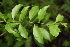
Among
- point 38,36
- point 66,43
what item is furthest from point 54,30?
point 66,43

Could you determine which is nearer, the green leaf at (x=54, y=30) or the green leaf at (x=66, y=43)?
the green leaf at (x=54, y=30)

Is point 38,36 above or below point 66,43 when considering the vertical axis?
above

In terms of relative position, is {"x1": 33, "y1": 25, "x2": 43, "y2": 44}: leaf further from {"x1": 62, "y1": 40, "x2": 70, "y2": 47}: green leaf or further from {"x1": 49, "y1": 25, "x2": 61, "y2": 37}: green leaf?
{"x1": 62, "y1": 40, "x2": 70, "y2": 47}: green leaf

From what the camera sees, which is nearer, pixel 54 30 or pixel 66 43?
pixel 54 30

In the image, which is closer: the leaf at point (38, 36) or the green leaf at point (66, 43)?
the leaf at point (38, 36)

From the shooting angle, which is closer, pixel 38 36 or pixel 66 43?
pixel 38 36

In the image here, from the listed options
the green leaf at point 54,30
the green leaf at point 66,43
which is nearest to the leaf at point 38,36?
the green leaf at point 54,30

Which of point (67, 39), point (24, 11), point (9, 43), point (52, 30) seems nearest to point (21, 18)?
point (24, 11)

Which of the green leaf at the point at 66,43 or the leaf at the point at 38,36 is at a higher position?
the leaf at the point at 38,36

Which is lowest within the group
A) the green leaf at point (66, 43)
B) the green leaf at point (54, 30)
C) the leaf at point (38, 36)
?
the green leaf at point (66, 43)

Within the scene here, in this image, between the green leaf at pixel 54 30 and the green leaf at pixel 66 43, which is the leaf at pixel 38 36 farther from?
the green leaf at pixel 66 43

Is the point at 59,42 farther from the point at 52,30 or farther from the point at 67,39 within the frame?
the point at 52,30

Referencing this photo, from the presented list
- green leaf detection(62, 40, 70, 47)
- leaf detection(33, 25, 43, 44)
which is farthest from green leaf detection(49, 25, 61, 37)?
green leaf detection(62, 40, 70, 47)

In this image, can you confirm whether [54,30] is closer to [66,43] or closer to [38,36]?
[38,36]
